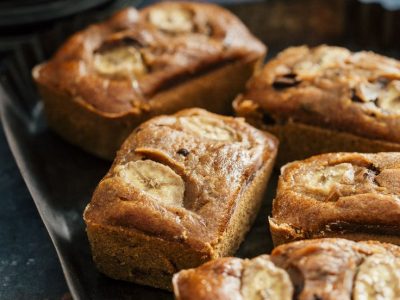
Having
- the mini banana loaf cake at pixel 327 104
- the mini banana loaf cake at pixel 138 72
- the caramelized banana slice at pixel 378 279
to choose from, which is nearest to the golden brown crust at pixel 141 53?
the mini banana loaf cake at pixel 138 72

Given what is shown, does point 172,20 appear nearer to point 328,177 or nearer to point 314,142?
point 314,142

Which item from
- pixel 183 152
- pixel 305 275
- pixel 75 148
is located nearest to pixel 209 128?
pixel 183 152

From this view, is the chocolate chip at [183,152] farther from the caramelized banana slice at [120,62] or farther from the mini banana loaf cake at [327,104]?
the caramelized banana slice at [120,62]

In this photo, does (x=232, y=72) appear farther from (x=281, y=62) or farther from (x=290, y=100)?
(x=290, y=100)

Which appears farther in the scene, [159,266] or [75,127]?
[75,127]

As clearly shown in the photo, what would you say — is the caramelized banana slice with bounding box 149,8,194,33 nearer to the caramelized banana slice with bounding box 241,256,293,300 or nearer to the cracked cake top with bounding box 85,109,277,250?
the cracked cake top with bounding box 85,109,277,250

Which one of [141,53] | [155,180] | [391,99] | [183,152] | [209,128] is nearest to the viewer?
[155,180]

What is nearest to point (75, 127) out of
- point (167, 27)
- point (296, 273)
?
point (167, 27)
